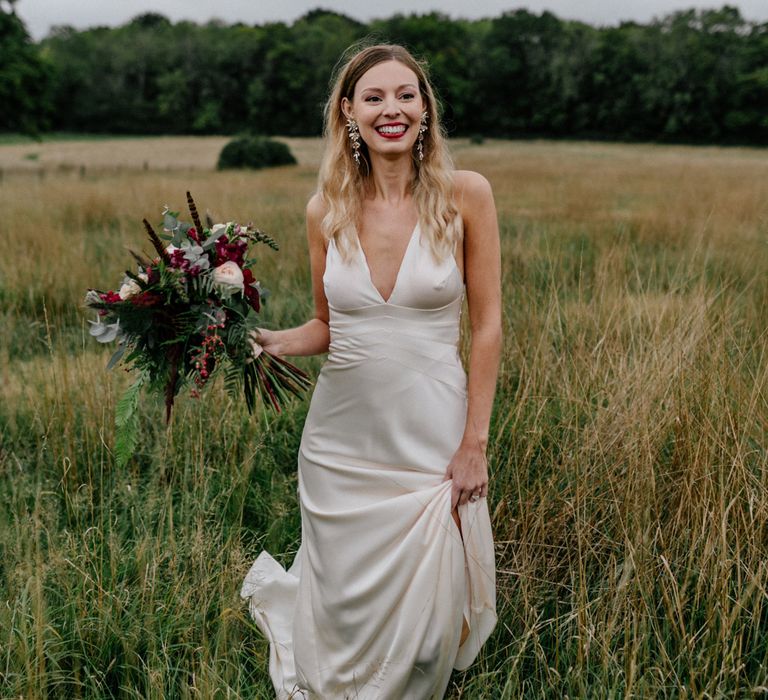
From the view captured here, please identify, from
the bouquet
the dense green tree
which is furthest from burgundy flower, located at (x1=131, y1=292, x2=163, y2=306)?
the dense green tree

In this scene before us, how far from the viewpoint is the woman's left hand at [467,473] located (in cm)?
237

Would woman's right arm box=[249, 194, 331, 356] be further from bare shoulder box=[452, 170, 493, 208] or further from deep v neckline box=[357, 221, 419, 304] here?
bare shoulder box=[452, 170, 493, 208]

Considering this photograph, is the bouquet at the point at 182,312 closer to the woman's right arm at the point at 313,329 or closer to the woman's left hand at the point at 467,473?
the woman's right arm at the point at 313,329

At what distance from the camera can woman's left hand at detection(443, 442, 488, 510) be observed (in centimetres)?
237

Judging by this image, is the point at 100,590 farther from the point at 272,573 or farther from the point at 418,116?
the point at 418,116

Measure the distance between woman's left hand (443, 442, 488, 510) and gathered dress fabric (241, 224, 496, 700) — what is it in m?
0.03

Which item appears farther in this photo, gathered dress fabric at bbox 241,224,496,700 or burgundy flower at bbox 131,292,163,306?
burgundy flower at bbox 131,292,163,306

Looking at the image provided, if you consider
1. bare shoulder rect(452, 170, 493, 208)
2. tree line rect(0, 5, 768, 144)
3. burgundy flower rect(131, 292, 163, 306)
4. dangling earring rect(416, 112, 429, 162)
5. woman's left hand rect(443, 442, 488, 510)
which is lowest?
woman's left hand rect(443, 442, 488, 510)

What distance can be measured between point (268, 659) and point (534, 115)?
6301 cm

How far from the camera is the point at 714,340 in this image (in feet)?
11.4

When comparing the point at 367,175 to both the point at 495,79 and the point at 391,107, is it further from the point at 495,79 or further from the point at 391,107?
the point at 495,79

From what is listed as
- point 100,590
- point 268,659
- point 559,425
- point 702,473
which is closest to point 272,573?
point 268,659

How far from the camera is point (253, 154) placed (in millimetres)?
25156

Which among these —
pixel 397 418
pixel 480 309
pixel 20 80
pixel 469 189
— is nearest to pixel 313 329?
pixel 397 418
